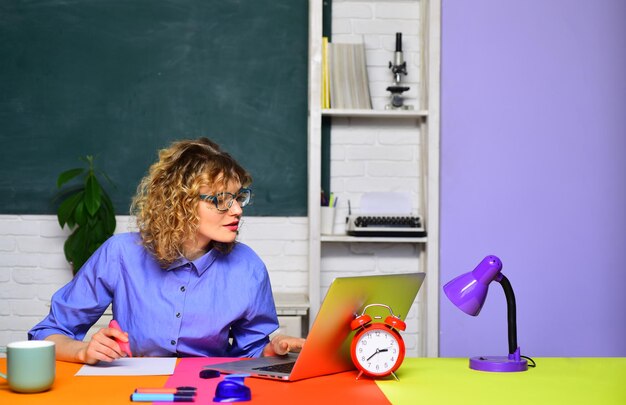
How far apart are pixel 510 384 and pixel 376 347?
0.31 metres

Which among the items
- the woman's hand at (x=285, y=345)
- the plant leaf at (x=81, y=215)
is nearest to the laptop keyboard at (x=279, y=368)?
the woman's hand at (x=285, y=345)

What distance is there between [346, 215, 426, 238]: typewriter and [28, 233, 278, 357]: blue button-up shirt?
3.95ft

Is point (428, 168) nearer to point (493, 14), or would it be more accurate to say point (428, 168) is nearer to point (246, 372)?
point (493, 14)

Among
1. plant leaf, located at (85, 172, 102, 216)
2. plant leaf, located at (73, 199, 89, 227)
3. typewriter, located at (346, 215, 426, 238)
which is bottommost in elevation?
typewriter, located at (346, 215, 426, 238)

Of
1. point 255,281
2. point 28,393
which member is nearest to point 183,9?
point 255,281

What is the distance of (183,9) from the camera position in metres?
3.84

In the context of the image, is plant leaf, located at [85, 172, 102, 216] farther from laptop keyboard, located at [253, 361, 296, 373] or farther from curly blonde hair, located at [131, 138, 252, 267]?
laptop keyboard, located at [253, 361, 296, 373]

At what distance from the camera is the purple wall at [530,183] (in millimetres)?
3451

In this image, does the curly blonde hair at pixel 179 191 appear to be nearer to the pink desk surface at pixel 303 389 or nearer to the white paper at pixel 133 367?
the white paper at pixel 133 367

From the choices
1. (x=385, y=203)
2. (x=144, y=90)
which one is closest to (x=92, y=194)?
(x=144, y=90)

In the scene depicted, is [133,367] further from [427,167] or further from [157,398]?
[427,167]

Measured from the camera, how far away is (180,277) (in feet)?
7.57

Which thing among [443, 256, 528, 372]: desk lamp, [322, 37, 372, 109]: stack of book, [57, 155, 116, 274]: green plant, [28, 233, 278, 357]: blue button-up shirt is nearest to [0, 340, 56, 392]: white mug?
[28, 233, 278, 357]: blue button-up shirt

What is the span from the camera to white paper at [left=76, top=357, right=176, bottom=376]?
1.87 m
